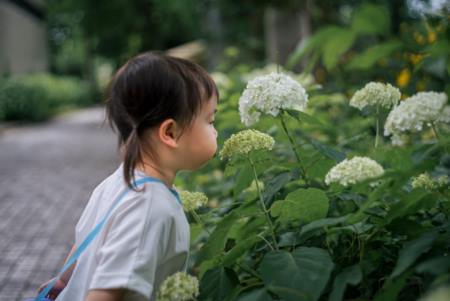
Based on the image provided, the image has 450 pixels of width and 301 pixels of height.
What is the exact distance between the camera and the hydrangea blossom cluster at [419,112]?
4.36 feet

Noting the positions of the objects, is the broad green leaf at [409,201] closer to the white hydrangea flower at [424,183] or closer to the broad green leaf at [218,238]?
the white hydrangea flower at [424,183]

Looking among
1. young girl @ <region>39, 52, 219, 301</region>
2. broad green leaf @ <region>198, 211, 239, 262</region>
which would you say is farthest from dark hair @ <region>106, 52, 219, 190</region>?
broad green leaf @ <region>198, 211, 239, 262</region>

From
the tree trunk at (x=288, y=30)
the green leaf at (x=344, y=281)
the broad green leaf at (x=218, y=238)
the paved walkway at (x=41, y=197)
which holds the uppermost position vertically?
the green leaf at (x=344, y=281)

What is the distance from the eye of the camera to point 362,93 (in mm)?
1730

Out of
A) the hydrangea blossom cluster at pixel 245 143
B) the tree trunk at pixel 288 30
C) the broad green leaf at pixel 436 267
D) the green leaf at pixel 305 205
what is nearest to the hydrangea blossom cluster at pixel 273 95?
the hydrangea blossom cluster at pixel 245 143

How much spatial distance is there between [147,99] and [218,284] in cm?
50

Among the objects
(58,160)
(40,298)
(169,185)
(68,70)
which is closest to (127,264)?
(169,185)

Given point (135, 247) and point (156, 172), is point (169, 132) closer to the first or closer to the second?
point (156, 172)

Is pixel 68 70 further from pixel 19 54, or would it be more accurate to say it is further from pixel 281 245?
pixel 281 245

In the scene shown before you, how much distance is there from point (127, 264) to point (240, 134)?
45 cm

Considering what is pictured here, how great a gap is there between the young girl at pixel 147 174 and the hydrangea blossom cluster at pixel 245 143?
0.21ft

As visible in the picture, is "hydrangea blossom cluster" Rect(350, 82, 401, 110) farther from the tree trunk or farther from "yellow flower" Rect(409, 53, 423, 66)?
the tree trunk

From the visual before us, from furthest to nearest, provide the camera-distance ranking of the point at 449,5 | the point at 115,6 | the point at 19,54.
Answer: the point at 19,54, the point at 115,6, the point at 449,5

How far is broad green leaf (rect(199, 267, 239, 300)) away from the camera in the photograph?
4.88 ft
